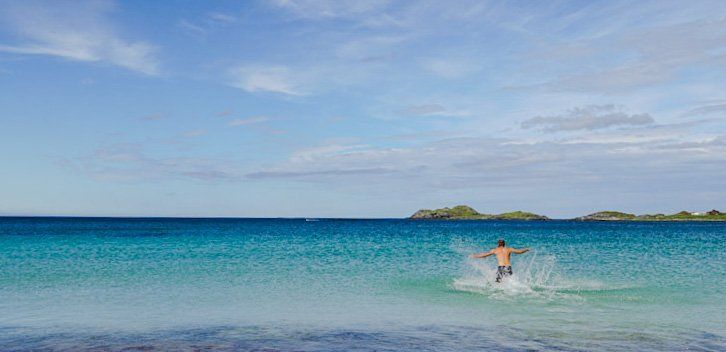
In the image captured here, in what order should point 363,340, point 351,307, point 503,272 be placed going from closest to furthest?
point 363,340
point 351,307
point 503,272

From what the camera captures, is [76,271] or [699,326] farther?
[76,271]

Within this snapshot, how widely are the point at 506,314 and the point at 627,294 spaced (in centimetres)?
785

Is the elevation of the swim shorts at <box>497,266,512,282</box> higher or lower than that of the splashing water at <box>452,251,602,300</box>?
higher

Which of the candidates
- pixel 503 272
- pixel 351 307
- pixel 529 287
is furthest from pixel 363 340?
pixel 529 287

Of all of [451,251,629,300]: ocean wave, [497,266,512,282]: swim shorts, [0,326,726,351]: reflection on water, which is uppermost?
[497,266,512,282]: swim shorts

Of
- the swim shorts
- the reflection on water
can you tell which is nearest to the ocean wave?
the swim shorts

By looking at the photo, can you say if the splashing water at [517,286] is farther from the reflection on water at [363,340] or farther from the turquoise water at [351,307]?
the reflection on water at [363,340]

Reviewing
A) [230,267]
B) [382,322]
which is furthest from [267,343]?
[230,267]

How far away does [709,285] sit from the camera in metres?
27.1

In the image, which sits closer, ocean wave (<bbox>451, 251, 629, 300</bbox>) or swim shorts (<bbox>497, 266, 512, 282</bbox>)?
ocean wave (<bbox>451, 251, 629, 300</bbox>)

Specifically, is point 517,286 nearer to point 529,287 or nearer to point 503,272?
point 529,287

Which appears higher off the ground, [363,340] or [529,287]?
[529,287]

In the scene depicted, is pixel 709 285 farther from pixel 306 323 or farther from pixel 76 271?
pixel 76 271

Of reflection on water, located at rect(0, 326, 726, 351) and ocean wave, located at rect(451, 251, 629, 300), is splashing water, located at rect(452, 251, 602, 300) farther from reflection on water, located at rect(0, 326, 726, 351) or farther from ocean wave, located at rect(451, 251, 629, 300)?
reflection on water, located at rect(0, 326, 726, 351)
